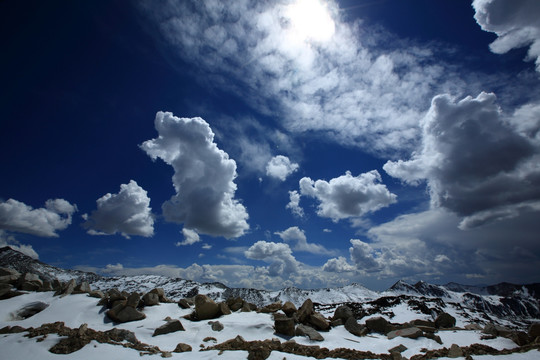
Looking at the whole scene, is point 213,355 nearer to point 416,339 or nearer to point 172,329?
point 172,329

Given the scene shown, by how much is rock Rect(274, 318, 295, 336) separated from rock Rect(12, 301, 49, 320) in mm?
19325

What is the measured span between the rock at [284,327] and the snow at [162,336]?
50 cm

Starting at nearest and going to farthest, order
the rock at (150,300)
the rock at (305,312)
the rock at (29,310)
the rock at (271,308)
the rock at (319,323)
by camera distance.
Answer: the rock at (29,310)
the rock at (319,323)
the rock at (305,312)
the rock at (150,300)
the rock at (271,308)

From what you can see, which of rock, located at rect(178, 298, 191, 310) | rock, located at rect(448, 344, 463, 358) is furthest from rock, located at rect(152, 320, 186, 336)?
rock, located at rect(448, 344, 463, 358)

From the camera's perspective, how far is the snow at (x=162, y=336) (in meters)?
12.2

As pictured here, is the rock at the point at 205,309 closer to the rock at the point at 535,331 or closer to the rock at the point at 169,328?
the rock at the point at 169,328

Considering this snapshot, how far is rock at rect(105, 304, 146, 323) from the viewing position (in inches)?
768

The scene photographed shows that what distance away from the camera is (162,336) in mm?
17422

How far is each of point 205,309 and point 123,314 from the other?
6.36 metres

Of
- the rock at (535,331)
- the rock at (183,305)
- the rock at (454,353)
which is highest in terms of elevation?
the rock at (183,305)

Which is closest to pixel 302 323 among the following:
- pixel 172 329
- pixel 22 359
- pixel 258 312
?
pixel 258 312

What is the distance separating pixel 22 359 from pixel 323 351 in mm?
14662

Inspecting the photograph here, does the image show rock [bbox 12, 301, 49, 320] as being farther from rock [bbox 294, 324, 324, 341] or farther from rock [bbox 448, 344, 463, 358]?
rock [bbox 448, 344, 463, 358]

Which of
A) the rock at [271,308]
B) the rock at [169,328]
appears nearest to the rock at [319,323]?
the rock at [271,308]
